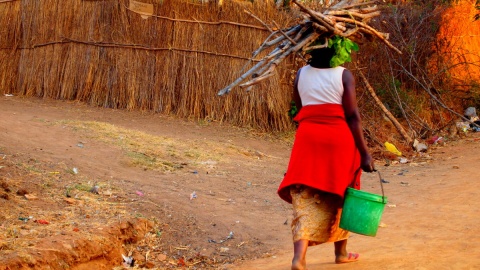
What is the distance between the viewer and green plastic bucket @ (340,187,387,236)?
4012 mm

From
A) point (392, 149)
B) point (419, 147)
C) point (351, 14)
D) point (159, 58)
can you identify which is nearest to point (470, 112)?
point (419, 147)

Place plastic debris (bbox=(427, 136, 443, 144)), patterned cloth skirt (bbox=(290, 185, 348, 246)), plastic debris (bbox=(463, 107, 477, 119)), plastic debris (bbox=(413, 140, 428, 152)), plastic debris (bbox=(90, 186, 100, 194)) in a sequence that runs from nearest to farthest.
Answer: patterned cloth skirt (bbox=(290, 185, 348, 246)) → plastic debris (bbox=(90, 186, 100, 194)) → plastic debris (bbox=(413, 140, 428, 152)) → plastic debris (bbox=(427, 136, 443, 144)) → plastic debris (bbox=(463, 107, 477, 119))

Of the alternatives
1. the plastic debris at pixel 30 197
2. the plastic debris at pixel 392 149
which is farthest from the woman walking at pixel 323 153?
the plastic debris at pixel 392 149

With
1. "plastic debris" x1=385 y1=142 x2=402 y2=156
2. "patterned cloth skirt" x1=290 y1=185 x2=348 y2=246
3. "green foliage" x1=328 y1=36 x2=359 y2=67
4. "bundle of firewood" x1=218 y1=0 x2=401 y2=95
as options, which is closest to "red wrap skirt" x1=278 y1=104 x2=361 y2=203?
"patterned cloth skirt" x1=290 y1=185 x2=348 y2=246

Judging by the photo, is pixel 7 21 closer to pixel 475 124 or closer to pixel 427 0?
pixel 427 0

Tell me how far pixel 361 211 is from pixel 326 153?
40cm

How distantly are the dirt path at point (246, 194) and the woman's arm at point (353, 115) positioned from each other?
71 cm

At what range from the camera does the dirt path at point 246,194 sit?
505 centimetres

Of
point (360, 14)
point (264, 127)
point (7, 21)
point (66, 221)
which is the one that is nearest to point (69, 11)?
point (7, 21)

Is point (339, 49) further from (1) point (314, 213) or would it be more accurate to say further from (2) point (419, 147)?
(2) point (419, 147)

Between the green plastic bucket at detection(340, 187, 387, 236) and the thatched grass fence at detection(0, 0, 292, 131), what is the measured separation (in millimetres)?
7290

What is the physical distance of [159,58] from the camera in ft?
38.9

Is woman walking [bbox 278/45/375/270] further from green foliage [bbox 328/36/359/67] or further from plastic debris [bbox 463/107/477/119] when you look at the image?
plastic debris [bbox 463/107/477/119]

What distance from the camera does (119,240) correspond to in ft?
17.3
